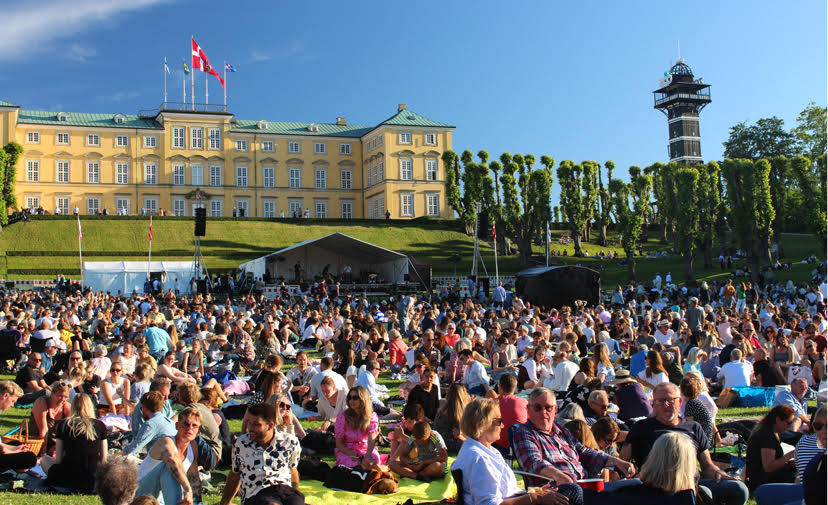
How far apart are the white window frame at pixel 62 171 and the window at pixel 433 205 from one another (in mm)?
28300

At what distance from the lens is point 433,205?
6169 centimetres

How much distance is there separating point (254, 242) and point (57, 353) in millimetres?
35536

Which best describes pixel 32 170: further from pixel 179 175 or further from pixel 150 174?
pixel 179 175

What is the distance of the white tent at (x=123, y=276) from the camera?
107ft

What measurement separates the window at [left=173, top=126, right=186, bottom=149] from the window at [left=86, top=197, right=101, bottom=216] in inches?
289

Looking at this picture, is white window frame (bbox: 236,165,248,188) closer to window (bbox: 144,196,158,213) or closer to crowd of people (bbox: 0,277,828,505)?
window (bbox: 144,196,158,213)

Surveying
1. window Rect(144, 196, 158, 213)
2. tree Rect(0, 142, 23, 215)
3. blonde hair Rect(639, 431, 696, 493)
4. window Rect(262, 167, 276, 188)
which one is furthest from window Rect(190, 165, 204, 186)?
blonde hair Rect(639, 431, 696, 493)

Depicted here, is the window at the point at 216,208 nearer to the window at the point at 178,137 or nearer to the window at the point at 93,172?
the window at the point at 178,137

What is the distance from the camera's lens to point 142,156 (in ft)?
194

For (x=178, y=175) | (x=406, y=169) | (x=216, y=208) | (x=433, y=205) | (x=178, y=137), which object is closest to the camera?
(x=178, y=175)

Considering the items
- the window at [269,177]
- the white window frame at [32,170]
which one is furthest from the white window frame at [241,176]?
the white window frame at [32,170]

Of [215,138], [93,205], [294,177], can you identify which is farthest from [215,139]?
[93,205]

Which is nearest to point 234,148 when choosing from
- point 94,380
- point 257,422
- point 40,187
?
point 40,187

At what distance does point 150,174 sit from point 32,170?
27.9 feet
